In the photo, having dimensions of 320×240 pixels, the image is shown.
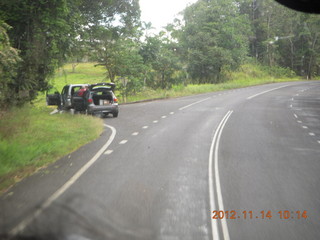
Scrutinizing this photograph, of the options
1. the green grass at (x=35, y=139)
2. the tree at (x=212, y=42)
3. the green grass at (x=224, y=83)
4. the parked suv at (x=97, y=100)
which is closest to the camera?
the green grass at (x=35, y=139)

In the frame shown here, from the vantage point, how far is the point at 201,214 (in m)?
5.53

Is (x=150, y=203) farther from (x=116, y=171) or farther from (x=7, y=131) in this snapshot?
(x=7, y=131)

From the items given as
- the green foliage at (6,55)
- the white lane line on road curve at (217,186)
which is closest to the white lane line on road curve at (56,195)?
the white lane line on road curve at (217,186)

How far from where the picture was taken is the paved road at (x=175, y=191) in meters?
4.90

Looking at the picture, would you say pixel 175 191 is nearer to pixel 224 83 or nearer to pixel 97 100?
pixel 97 100

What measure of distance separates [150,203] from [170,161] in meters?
3.12

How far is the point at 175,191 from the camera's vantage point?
21.6 ft

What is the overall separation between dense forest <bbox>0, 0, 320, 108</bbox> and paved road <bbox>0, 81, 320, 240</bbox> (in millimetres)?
4787

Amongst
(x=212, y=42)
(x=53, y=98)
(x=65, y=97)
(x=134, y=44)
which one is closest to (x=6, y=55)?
(x=53, y=98)

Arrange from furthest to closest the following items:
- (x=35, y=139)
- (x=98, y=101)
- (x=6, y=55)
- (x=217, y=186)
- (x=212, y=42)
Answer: (x=212, y=42) → (x=98, y=101) → (x=35, y=139) → (x=6, y=55) → (x=217, y=186)

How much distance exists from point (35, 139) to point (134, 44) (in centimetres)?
2116
